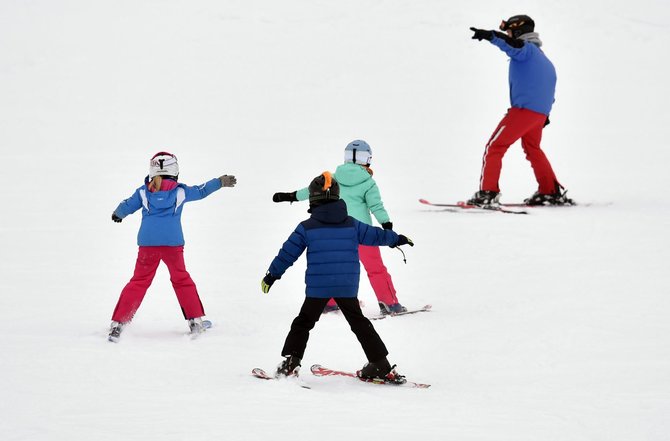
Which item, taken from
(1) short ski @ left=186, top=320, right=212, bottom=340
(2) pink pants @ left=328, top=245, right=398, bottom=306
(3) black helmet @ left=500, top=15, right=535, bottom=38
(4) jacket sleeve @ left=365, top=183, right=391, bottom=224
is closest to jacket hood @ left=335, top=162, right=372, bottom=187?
(4) jacket sleeve @ left=365, top=183, right=391, bottom=224

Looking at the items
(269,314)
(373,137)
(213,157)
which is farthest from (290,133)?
(269,314)

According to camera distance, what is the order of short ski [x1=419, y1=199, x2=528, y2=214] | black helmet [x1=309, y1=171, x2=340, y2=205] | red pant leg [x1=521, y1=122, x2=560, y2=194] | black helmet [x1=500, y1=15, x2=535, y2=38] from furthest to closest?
red pant leg [x1=521, y1=122, x2=560, y2=194] < black helmet [x1=500, y1=15, x2=535, y2=38] < short ski [x1=419, y1=199, x2=528, y2=214] < black helmet [x1=309, y1=171, x2=340, y2=205]

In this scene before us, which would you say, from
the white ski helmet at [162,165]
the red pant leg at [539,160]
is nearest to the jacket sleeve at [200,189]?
the white ski helmet at [162,165]

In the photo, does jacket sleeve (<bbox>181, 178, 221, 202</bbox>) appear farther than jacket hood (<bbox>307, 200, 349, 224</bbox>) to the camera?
Yes

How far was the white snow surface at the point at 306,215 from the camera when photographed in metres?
5.35

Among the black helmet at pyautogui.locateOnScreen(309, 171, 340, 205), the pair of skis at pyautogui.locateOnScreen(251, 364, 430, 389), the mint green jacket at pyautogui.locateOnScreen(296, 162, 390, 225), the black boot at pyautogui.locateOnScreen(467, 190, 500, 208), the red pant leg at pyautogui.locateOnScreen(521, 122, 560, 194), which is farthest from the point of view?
Answer: the red pant leg at pyautogui.locateOnScreen(521, 122, 560, 194)

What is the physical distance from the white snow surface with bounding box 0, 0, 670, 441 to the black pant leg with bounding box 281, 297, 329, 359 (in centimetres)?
26

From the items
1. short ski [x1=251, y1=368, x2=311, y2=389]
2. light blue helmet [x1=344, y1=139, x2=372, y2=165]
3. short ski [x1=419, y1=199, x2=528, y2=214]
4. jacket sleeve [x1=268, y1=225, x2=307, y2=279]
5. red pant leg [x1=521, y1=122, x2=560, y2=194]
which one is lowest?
short ski [x1=251, y1=368, x2=311, y2=389]

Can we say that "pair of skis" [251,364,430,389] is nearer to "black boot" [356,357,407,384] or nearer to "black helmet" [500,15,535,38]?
"black boot" [356,357,407,384]

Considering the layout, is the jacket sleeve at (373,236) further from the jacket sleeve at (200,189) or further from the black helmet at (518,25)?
the black helmet at (518,25)

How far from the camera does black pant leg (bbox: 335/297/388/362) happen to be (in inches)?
232

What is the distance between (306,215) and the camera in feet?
38.4

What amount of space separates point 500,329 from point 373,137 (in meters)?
11.3

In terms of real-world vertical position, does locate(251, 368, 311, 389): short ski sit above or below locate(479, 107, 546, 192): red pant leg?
below
